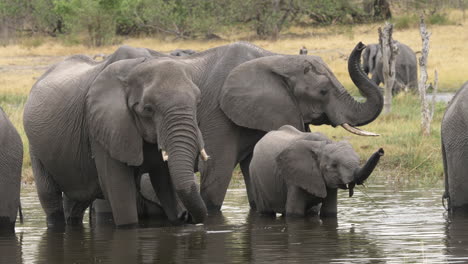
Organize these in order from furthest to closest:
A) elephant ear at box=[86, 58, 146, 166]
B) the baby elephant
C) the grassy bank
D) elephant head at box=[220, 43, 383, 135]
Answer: the grassy bank < elephant head at box=[220, 43, 383, 135] < the baby elephant < elephant ear at box=[86, 58, 146, 166]

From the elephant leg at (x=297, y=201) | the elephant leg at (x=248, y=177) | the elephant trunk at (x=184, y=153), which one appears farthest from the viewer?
the elephant leg at (x=248, y=177)

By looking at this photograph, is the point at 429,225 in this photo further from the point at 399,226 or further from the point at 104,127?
the point at 104,127

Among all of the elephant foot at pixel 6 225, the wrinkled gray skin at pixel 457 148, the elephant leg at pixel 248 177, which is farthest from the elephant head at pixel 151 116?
the elephant leg at pixel 248 177

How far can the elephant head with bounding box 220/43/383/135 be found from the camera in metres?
11.2

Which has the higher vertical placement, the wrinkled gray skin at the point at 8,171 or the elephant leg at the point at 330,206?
the wrinkled gray skin at the point at 8,171

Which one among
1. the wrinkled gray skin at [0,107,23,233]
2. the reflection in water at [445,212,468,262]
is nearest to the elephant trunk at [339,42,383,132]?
the reflection in water at [445,212,468,262]

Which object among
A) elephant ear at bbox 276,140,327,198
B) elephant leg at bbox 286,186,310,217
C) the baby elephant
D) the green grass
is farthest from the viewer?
the green grass

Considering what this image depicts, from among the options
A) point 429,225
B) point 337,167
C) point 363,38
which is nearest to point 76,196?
point 337,167

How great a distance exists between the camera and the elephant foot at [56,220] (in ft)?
36.5

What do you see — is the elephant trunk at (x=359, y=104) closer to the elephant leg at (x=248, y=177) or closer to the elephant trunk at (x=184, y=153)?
the elephant leg at (x=248, y=177)

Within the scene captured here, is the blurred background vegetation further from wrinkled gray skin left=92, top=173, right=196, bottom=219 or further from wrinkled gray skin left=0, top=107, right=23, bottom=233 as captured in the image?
wrinkled gray skin left=0, top=107, right=23, bottom=233

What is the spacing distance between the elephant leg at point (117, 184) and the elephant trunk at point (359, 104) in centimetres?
243

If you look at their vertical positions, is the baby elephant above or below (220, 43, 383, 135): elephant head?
below

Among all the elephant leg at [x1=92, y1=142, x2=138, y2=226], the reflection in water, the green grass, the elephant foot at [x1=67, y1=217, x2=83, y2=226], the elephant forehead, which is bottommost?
the reflection in water
